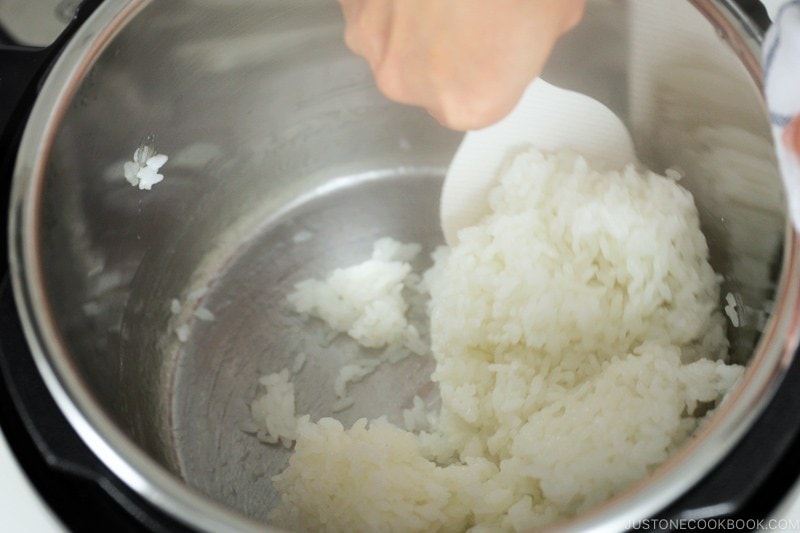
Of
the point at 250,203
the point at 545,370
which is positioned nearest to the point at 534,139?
the point at 545,370

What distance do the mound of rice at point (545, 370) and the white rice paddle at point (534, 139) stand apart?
1.4 inches

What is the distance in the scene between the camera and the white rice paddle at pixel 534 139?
142 centimetres

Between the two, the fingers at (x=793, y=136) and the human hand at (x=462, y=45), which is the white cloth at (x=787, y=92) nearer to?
the fingers at (x=793, y=136)

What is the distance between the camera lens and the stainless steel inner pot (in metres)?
0.96

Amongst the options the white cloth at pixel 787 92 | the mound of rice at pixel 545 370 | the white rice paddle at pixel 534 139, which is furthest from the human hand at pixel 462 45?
the white cloth at pixel 787 92

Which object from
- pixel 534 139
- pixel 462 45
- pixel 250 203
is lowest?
pixel 250 203

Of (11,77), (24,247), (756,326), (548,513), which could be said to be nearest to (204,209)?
(11,77)

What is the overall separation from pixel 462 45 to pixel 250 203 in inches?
20.2

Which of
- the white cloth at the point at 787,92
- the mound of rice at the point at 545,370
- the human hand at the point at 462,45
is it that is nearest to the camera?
the white cloth at the point at 787,92

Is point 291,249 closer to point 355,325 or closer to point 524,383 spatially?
point 355,325

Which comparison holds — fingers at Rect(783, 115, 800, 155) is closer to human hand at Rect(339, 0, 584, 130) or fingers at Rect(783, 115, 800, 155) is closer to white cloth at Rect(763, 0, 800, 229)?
white cloth at Rect(763, 0, 800, 229)

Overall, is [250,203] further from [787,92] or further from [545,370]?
[787,92]

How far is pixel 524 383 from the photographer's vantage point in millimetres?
1232

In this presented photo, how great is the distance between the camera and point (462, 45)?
1.41 metres
